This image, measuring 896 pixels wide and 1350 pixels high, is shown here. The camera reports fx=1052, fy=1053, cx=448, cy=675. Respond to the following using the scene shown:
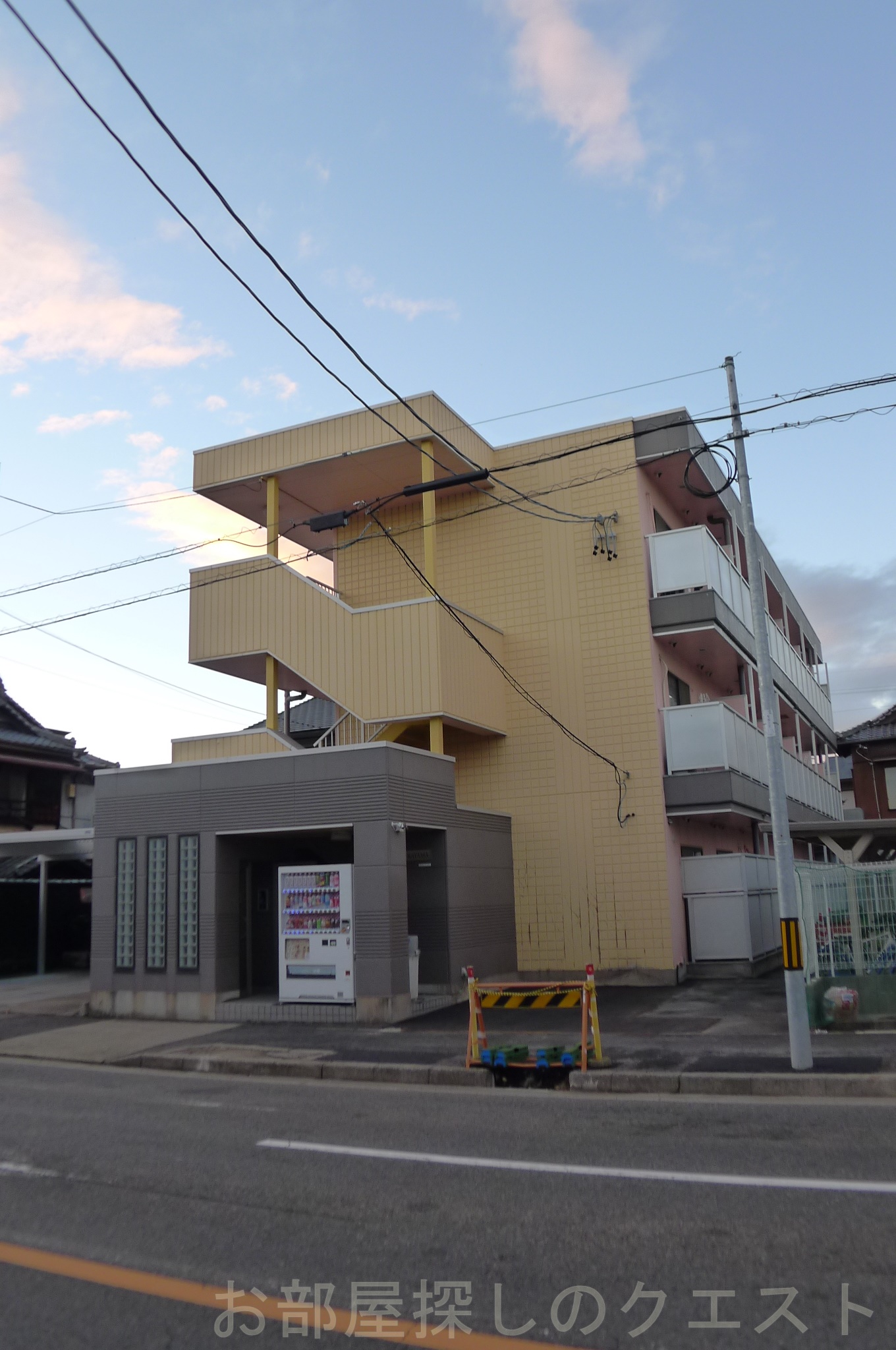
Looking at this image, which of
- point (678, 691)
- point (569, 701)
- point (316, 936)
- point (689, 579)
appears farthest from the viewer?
point (678, 691)

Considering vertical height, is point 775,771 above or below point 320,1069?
above

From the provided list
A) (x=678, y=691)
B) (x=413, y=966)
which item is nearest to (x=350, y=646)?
(x=413, y=966)

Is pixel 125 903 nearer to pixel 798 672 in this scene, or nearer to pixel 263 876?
pixel 263 876

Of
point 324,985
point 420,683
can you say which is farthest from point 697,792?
point 324,985

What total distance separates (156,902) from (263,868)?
6.25ft

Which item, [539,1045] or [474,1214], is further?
[539,1045]

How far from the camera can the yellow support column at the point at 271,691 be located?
62.7 ft

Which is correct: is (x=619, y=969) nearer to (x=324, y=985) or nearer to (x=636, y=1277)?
(x=324, y=985)

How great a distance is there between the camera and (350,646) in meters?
18.8

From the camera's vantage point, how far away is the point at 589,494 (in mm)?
20922

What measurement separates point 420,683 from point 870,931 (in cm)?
814

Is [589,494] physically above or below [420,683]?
above

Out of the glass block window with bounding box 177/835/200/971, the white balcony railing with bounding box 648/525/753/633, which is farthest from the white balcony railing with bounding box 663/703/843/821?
the glass block window with bounding box 177/835/200/971

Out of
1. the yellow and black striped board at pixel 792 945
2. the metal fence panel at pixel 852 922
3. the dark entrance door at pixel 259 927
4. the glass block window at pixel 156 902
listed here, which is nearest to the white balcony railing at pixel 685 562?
the metal fence panel at pixel 852 922
